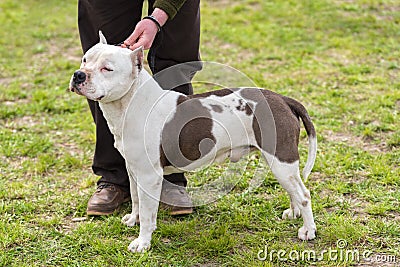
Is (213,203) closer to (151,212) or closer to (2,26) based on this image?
(151,212)

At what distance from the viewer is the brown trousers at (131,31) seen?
3.90m

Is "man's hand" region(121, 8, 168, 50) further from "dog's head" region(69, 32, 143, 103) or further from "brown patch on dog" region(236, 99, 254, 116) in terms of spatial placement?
"brown patch on dog" region(236, 99, 254, 116)

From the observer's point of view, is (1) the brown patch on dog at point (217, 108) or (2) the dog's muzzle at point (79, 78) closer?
(2) the dog's muzzle at point (79, 78)

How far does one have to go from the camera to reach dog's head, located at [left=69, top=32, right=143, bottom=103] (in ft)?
10.4

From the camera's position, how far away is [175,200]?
13.5 ft

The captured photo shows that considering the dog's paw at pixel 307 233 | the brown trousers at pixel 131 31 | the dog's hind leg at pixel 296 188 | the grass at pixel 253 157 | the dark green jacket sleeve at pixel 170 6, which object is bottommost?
the grass at pixel 253 157

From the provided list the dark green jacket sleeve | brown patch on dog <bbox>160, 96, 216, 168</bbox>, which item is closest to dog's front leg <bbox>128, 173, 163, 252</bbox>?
brown patch on dog <bbox>160, 96, 216, 168</bbox>

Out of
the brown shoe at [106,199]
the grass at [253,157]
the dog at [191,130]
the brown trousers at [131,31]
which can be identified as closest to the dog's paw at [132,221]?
the grass at [253,157]

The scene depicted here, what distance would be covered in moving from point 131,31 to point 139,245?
55.8 inches

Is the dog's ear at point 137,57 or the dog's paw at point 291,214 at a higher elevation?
the dog's ear at point 137,57

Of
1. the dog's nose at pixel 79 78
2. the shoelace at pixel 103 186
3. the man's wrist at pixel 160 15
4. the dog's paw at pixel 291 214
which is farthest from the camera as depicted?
the shoelace at pixel 103 186

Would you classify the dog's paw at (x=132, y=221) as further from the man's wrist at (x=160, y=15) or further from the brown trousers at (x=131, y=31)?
the man's wrist at (x=160, y=15)

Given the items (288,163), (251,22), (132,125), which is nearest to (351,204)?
(288,163)

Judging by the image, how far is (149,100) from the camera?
347 cm
